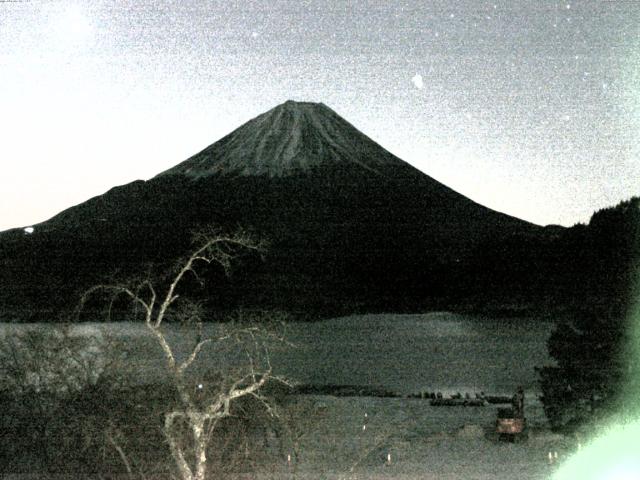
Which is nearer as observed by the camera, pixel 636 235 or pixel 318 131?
pixel 636 235

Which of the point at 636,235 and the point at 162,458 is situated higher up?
the point at 636,235

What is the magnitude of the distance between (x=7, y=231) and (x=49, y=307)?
42093 mm

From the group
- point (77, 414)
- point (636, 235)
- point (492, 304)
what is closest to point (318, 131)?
point (492, 304)

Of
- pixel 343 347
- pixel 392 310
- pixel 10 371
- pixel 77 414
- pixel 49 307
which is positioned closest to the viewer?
pixel 77 414

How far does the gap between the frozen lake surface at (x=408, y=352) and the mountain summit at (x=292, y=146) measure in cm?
4184

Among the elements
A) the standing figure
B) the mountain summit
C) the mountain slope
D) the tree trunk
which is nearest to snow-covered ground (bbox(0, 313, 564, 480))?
the standing figure

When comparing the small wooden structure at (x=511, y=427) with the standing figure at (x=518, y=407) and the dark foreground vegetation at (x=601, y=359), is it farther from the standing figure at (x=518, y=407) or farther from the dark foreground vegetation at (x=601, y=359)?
the dark foreground vegetation at (x=601, y=359)

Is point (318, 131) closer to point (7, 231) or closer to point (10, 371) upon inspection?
point (7, 231)

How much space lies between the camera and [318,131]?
14462 cm

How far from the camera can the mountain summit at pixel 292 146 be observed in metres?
142

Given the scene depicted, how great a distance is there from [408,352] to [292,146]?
83.6 m

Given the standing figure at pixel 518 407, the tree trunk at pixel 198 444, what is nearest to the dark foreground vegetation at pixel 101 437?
the tree trunk at pixel 198 444

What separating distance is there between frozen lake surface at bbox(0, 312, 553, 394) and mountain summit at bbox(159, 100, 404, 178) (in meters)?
41.8

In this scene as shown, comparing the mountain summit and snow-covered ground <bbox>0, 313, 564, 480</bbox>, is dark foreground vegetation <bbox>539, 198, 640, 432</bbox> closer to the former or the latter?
snow-covered ground <bbox>0, 313, 564, 480</bbox>
